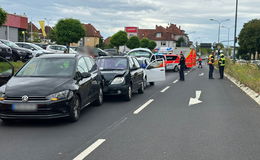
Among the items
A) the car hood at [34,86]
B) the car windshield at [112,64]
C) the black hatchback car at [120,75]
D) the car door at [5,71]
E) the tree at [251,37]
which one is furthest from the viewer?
the tree at [251,37]

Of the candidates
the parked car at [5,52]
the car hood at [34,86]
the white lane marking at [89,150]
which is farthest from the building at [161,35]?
the white lane marking at [89,150]

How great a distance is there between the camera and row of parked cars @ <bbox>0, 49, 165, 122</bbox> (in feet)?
24.3

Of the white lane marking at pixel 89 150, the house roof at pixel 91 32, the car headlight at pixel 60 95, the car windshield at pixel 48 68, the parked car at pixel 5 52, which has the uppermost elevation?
the house roof at pixel 91 32

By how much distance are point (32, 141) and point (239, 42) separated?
87.6m

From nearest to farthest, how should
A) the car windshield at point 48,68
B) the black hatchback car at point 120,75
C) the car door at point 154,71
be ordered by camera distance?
the car windshield at point 48,68 < the black hatchback car at point 120,75 < the car door at point 154,71

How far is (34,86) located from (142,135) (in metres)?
2.61

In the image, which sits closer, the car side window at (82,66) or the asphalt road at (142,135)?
the asphalt road at (142,135)

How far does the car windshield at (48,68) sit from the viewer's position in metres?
8.59

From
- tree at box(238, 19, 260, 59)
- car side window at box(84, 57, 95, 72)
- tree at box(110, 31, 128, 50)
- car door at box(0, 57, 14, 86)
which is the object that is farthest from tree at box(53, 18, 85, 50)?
tree at box(238, 19, 260, 59)

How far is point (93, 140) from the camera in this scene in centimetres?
650

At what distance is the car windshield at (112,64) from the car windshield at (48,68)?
3494mm

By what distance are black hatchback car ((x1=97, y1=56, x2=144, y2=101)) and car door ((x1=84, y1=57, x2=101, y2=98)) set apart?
97cm

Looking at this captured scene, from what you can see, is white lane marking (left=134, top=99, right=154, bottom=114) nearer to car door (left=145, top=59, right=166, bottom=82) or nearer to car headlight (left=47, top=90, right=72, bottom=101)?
car headlight (left=47, top=90, right=72, bottom=101)

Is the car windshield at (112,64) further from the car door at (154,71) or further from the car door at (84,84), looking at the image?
the car door at (154,71)
